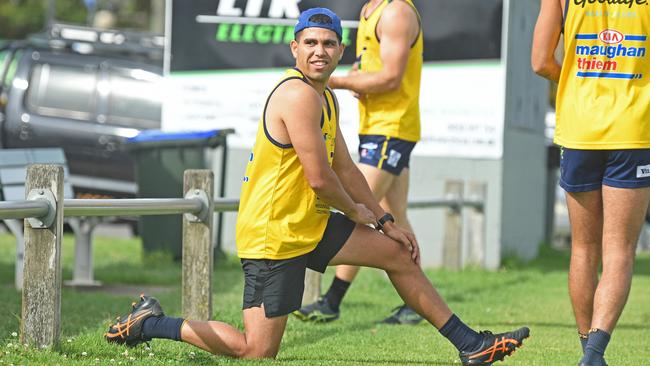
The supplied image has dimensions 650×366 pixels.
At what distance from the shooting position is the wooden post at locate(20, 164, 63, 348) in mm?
5984

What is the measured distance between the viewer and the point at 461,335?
5.80 meters

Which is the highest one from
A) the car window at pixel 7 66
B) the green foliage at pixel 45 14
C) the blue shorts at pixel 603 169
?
the green foliage at pixel 45 14

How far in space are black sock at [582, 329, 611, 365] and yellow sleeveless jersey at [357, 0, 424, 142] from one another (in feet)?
8.11

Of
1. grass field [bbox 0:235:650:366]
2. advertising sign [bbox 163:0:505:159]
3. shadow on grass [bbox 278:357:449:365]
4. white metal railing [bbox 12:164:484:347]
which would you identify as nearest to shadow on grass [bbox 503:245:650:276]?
grass field [bbox 0:235:650:366]

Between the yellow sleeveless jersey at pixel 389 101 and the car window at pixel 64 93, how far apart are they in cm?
801

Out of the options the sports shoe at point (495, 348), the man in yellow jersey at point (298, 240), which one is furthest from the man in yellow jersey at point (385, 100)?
the sports shoe at point (495, 348)

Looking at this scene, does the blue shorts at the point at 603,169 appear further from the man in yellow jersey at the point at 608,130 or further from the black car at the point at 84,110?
the black car at the point at 84,110

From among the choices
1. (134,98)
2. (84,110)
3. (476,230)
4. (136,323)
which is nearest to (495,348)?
(136,323)

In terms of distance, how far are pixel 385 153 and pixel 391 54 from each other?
Answer: 61cm

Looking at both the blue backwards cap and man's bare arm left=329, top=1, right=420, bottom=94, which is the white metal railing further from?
the blue backwards cap

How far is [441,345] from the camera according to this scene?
6.97 meters

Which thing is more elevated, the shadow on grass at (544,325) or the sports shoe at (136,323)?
the sports shoe at (136,323)

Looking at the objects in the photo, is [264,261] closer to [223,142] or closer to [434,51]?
[223,142]

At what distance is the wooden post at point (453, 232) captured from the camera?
11.6 meters
